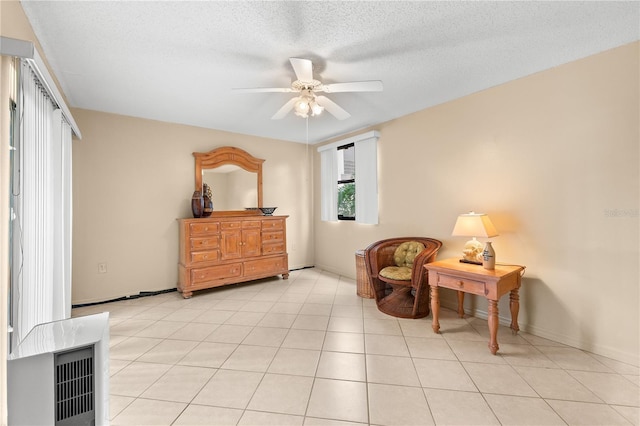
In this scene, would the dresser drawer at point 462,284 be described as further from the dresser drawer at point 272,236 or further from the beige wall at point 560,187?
the dresser drawer at point 272,236

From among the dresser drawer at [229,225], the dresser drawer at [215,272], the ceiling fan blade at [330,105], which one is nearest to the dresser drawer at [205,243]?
the dresser drawer at [229,225]

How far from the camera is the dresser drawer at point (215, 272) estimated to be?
153 inches

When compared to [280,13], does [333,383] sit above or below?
below

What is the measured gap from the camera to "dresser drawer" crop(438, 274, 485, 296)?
95.7 inches

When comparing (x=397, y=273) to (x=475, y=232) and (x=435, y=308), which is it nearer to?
(x=435, y=308)

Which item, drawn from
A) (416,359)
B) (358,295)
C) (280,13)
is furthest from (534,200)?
(280,13)

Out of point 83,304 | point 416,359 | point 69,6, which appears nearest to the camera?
point 69,6

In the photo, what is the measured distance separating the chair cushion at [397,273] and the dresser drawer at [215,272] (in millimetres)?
2180

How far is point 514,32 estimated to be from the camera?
2.06 m

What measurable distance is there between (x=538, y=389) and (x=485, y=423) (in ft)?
1.97

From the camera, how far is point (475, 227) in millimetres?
2678

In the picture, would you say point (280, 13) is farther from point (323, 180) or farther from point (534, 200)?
point (323, 180)

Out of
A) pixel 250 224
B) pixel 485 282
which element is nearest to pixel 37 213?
pixel 250 224

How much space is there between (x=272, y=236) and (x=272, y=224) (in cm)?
20
